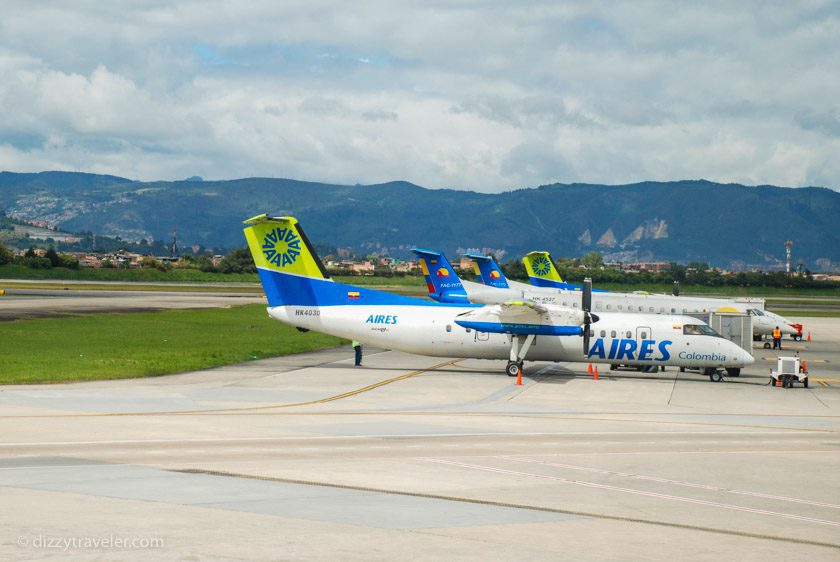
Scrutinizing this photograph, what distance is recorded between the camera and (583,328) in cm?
4034

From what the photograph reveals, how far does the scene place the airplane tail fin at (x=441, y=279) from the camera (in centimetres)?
6762

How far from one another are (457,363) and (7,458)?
2990 cm

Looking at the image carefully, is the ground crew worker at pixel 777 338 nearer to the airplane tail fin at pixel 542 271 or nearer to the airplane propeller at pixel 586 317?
the airplane propeller at pixel 586 317

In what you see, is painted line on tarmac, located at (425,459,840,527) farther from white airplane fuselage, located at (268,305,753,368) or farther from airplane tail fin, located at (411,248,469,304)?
airplane tail fin, located at (411,248,469,304)

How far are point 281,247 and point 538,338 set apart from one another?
12854 millimetres

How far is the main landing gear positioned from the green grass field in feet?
45.6

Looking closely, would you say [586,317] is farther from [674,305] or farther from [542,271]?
[542,271]

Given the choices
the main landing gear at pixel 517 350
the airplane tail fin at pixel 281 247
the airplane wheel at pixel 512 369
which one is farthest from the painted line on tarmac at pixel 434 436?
the airplane tail fin at pixel 281 247

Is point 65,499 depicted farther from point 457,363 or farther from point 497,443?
point 457,363

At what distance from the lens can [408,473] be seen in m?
19.3

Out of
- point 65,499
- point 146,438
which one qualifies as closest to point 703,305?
point 146,438

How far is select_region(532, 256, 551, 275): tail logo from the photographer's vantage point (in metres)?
91.1

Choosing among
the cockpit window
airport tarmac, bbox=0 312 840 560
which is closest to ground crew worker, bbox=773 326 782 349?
the cockpit window

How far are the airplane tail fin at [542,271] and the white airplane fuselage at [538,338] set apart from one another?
160 ft
